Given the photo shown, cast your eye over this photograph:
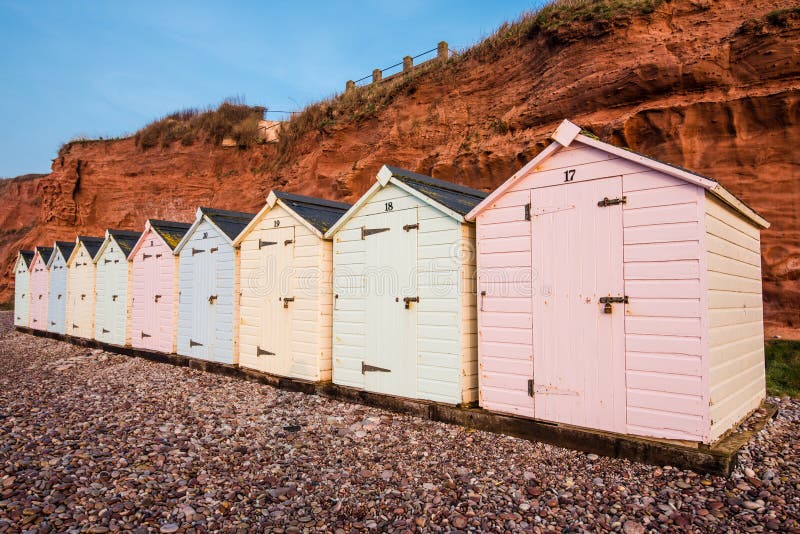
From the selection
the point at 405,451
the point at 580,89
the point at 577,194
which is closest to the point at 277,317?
the point at 405,451

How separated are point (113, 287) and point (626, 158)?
619 inches

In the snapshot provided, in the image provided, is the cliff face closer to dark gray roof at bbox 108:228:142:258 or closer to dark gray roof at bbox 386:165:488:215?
dark gray roof at bbox 386:165:488:215

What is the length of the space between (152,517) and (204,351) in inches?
320

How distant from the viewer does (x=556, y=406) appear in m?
6.28

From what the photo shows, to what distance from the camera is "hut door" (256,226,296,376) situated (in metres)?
10.2

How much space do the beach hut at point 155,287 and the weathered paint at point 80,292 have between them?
3.43 meters

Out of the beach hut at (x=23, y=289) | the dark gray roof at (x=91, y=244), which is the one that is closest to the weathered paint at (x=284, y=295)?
the dark gray roof at (x=91, y=244)

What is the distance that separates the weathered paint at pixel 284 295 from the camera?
9.64 meters

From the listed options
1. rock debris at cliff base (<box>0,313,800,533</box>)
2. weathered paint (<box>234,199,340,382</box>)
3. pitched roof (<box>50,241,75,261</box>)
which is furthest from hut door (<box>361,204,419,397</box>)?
pitched roof (<box>50,241,75,261</box>)

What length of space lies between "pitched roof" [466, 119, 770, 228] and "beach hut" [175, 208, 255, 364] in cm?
672

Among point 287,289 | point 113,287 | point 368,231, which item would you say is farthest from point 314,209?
point 113,287

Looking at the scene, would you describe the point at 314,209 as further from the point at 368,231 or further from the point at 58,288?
the point at 58,288

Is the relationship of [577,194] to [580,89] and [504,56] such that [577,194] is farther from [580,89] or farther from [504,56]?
[504,56]

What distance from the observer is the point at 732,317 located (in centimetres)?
631
